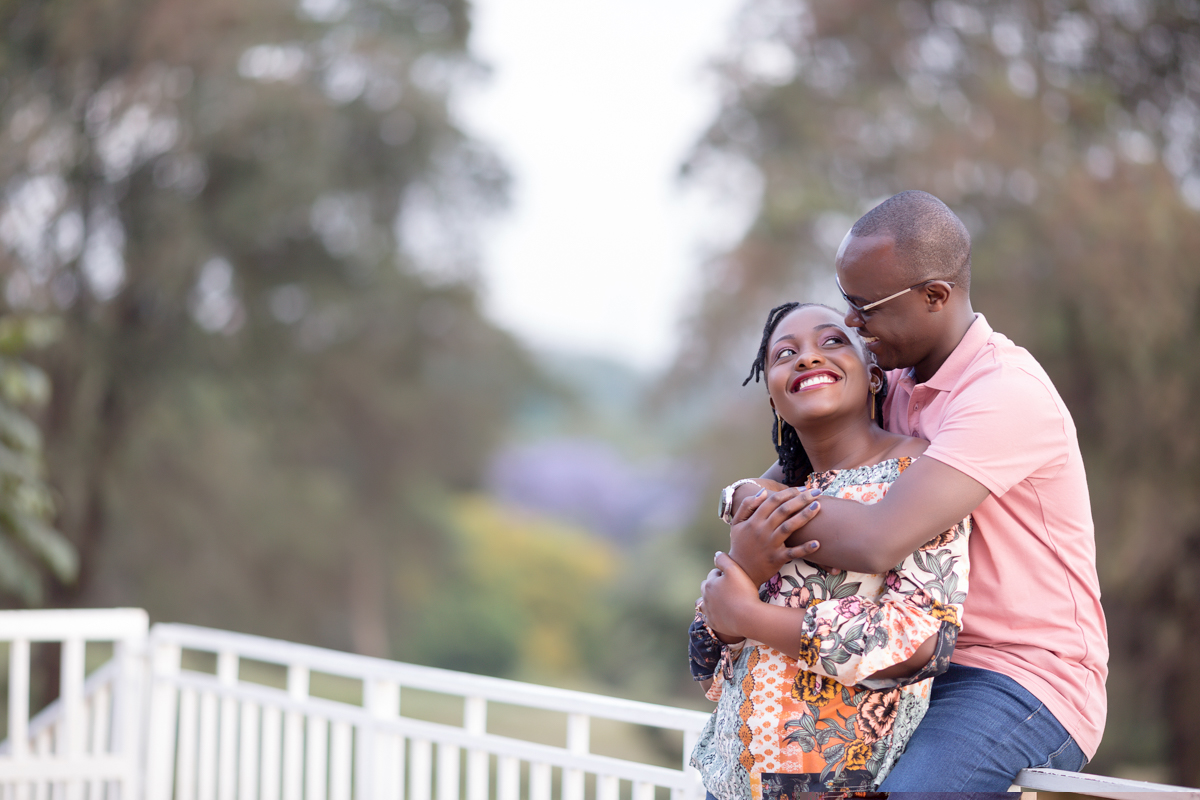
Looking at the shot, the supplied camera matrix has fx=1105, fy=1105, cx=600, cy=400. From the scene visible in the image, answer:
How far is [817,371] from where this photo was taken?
1630 millimetres

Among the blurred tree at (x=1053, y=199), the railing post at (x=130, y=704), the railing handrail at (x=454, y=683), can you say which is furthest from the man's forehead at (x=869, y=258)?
the blurred tree at (x=1053, y=199)

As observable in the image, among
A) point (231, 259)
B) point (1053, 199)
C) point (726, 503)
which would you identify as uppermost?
point (231, 259)

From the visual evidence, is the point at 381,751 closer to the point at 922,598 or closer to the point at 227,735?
the point at 227,735

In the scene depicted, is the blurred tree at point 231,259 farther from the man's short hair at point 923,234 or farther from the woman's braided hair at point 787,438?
the man's short hair at point 923,234

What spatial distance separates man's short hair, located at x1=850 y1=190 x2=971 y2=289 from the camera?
5.25 feet

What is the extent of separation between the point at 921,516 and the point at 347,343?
28.4 ft

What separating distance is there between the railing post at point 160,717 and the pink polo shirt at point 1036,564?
2.69m

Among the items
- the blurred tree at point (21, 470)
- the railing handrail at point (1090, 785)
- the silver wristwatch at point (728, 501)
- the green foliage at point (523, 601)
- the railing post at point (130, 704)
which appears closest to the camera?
the railing handrail at point (1090, 785)

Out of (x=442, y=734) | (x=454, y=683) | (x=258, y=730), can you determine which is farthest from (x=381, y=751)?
(x=258, y=730)

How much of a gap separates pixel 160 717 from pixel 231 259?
5.48m

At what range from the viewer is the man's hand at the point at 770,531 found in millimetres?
1508

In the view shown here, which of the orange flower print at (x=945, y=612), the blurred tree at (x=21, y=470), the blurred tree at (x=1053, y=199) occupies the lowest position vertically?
the orange flower print at (x=945, y=612)

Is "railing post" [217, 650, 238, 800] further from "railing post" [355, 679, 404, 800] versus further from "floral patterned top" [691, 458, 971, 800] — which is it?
"floral patterned top" [691, 458, 971, 800]

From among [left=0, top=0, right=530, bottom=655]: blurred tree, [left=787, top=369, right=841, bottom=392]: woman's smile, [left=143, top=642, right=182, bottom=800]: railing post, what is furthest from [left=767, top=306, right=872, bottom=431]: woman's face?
[left=0, top=0, right=530, bottom=655]: blurred tree
